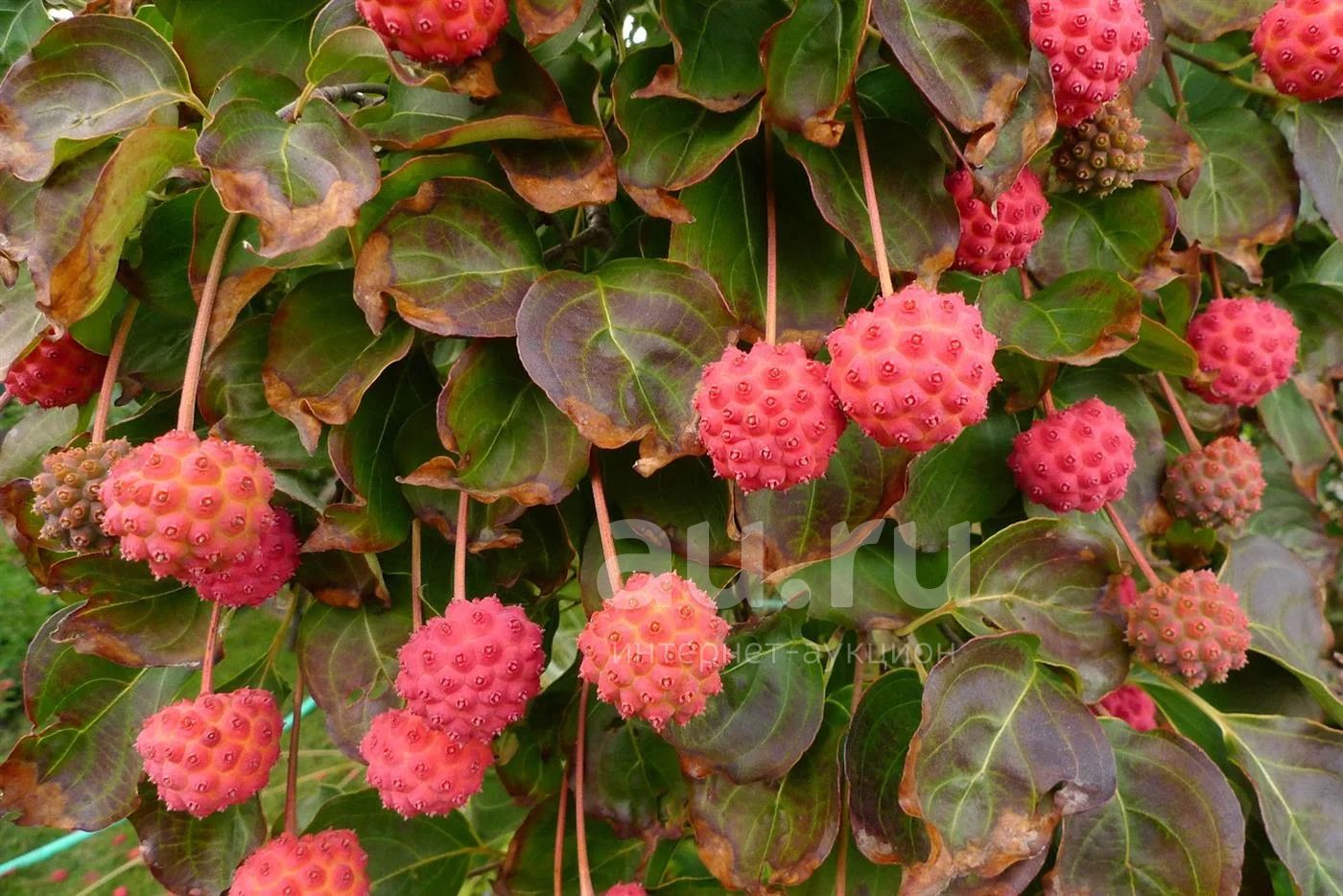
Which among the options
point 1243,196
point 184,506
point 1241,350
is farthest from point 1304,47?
point 184,506

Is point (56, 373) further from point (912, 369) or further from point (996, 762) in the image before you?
point (996, 762)

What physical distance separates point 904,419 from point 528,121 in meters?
0.31

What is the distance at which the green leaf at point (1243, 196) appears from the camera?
0.94 m

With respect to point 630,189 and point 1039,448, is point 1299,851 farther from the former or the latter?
point 630,189

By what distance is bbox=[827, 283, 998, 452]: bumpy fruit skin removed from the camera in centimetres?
55

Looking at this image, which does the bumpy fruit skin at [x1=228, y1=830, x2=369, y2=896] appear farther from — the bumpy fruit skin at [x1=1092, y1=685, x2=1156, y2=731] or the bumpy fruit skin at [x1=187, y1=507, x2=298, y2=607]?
the bumpy fruit skin at [x1=1092, y1=685, x2=1156, y2=731]

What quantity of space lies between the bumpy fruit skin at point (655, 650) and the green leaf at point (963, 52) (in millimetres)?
346

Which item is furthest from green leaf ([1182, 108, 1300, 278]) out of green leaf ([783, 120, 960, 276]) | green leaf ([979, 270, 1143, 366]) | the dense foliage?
green leaf ([783, 120, 960, 276])

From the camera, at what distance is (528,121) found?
0.65 metres

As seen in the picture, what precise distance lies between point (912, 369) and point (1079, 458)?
30cm

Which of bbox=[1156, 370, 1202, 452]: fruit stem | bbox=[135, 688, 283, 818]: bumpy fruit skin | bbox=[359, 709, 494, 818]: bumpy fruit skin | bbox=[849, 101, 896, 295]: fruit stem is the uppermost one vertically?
bbox=[849, 101, 896, 295]: fruit stem

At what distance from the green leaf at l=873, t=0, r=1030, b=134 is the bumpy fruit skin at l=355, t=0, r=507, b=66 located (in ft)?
0.80

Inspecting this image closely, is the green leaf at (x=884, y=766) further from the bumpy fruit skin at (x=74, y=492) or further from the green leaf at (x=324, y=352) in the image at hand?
the bumpy fruit skin at (x=74, y=492)

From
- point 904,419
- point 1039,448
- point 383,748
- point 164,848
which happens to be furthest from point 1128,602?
point 164,848
